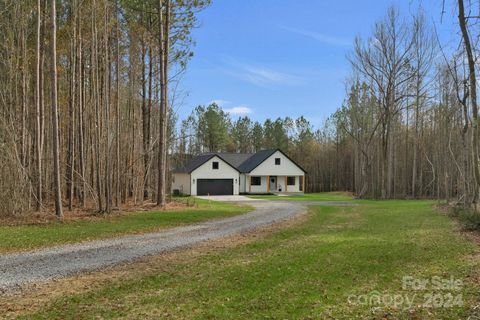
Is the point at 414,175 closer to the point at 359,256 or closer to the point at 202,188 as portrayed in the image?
the point at 202,188

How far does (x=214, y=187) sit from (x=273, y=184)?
7234 millimetres

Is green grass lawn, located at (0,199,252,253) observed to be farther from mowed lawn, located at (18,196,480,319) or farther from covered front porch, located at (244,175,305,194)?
covered front porch, located at (244,175,305,194)

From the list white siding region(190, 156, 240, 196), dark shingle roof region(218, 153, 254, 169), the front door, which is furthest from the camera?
dark shingle roof region(218, 153, 254, 169)

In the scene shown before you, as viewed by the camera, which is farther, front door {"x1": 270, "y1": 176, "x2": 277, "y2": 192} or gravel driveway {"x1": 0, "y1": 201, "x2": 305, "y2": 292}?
front door {"x1": 270, "y1": 176, "x2": 277, "y2": 192}

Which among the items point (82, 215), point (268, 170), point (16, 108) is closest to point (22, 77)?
point (16, 108)

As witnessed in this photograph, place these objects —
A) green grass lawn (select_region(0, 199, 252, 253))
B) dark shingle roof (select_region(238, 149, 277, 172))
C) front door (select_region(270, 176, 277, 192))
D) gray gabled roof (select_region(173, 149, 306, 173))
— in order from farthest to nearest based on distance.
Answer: front door (select_region(270, 176, 277, 192))
dark shingle roof (select_region(238, 149, 277, 172))
gray gabled roof (select_region(173, 149, 306, 173))
green grass lawn (select_region(0, 199, 252, 253))

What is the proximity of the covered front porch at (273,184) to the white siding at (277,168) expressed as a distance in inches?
24.8

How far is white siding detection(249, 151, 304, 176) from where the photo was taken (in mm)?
42156

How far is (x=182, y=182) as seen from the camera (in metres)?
40.7

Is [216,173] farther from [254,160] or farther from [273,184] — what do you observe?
[273,184]

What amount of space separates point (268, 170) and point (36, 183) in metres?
28.8

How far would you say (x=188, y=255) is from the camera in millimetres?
8852

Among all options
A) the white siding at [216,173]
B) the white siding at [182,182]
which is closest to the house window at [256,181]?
the white siding at [216,173]

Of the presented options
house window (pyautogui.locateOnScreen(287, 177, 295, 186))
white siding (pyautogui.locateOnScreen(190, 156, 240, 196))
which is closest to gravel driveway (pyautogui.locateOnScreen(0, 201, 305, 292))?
white siding (pyautogui.locateOnScreen(190, 156, 240, 196))
